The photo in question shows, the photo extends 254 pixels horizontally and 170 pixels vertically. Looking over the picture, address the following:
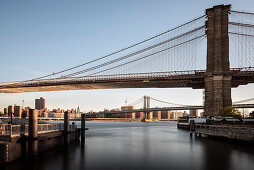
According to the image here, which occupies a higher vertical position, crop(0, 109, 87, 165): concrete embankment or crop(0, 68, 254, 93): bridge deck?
crop(0, 68, 254, 93): bridge deck

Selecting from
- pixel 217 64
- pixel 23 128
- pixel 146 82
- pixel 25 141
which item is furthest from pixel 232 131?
pixel 23 128

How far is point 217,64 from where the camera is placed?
38.9 m

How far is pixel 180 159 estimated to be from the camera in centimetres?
1991

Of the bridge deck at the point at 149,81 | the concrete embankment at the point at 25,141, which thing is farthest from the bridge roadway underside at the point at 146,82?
the concrete embankment at the point at 25,141

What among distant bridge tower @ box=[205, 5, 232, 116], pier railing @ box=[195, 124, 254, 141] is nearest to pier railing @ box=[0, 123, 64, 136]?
pier railing @ box=[195, 124, 254, 141]

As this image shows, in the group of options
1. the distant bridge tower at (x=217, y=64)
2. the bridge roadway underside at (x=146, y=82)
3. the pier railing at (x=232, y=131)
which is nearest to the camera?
the pier railing at (x=232, y=131)

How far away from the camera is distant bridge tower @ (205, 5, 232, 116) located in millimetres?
37688

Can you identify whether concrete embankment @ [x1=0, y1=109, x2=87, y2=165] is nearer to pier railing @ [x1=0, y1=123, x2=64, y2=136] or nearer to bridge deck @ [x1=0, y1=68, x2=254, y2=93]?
pier railing @ [x1=0, y1=123, x2=64, y2=136]

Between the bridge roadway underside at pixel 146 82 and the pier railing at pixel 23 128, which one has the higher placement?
the bridge roadway underside at pixel 146 82

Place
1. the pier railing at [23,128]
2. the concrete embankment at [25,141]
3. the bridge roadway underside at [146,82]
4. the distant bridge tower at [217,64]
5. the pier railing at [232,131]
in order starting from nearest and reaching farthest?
the concrete embankment at [25,141], the pier railing at [23,128], the pier railing at [232,131], the distant bridge tower at [217,64], the bridge roadway underside at [146,82]

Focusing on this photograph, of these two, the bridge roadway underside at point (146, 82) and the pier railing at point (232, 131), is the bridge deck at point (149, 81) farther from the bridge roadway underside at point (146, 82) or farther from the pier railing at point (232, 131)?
the pier railing at point (232, 131)

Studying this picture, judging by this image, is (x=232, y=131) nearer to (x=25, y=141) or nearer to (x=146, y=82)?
(x=146, y=82)

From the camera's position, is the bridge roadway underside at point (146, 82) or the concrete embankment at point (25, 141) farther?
the bridge roadway underside at point (146, 82)

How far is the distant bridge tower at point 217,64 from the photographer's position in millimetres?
37688
